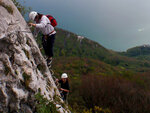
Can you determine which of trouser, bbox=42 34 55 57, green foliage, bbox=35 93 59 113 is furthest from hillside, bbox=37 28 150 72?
green foliage, bbox=35 93 59 113

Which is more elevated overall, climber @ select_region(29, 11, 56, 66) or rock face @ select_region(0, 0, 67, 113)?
climber @ select_region(29, 11, 56, 66)

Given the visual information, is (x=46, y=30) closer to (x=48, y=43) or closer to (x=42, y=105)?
(x=48, y=43)

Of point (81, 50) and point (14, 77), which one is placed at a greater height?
point (14, 77)

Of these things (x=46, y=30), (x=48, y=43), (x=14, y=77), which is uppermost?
(x=46, y=30)

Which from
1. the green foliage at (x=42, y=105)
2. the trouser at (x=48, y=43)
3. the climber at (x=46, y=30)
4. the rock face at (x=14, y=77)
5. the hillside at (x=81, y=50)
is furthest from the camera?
the hillside at (x=81, y=50)

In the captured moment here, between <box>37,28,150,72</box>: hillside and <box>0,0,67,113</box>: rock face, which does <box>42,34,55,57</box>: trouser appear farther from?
<box>37,28,150,72</box>: hillside

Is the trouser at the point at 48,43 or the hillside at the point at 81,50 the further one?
the hillside at the point at 81,50

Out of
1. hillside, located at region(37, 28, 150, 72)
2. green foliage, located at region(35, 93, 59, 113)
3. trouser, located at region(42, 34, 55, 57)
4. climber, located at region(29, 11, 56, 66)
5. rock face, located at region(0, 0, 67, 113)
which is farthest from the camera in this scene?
hillside, located at region(37, 28, 150, 72)

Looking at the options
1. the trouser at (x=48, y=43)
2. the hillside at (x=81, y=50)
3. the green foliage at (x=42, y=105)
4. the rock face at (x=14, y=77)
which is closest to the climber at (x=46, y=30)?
the trouser at (x=48, y=43)

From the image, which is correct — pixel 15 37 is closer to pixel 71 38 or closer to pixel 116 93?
pixel 116 93

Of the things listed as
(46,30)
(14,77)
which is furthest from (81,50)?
(14,77)

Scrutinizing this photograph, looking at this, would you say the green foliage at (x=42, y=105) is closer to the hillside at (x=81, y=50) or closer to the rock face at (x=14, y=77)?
the rock face at (x=14, y=77)

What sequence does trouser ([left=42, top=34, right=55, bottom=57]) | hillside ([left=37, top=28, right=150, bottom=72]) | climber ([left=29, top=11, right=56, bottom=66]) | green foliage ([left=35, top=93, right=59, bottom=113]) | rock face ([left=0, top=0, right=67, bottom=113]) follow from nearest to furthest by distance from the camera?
rock face ([left=0, top=0, right=67, bottom=113])
green foliage ([left=35, top=93, right=59, bottom=113])
climber ([left=29, top=11, right=56, bottom=66])
trouser ([left=42, top=34, right=55, bottom=57])
hillside ([left=37, top=28, right=150, bottom=72])

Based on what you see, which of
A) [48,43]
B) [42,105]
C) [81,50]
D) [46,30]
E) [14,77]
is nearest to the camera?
[14,77]
